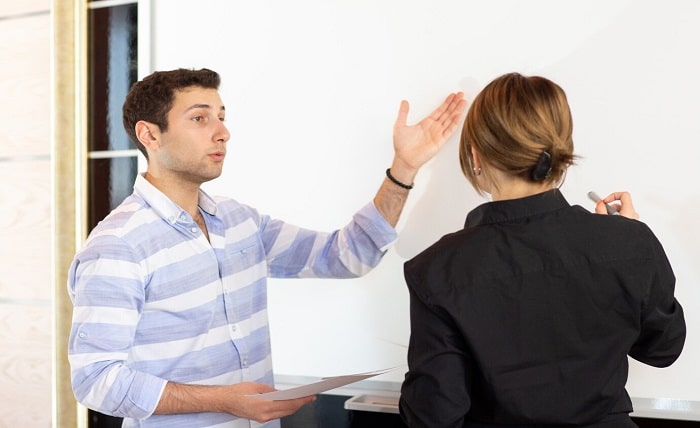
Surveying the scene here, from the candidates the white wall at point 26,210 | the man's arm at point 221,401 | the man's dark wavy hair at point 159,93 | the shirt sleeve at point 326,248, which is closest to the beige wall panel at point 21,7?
the white wall at point 26,210

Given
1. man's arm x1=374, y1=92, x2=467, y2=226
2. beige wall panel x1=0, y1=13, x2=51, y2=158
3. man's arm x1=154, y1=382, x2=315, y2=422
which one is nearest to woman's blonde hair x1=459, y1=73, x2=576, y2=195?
man's arm x1=374, y1=92, x2=467, y2=226

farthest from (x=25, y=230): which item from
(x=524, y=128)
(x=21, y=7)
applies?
(x=524, y=128)

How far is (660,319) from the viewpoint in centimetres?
114

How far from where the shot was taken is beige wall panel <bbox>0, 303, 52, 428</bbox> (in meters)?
2.27

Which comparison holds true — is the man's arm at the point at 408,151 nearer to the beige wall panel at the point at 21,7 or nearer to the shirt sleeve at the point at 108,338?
the shirt sleeve at the point at 108,338

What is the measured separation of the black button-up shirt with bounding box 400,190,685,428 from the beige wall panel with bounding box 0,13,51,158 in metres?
1.60

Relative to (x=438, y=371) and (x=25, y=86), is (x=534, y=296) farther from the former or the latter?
(x=25, y=86)

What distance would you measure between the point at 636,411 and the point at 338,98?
100 cm

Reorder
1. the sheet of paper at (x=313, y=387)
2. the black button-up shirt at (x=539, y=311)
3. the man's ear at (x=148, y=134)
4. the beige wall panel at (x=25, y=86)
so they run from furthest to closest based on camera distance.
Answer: the beige wall panel at (x=25, y=86) < the man's ear at (x=148, y=134) < the sheet of paper at (x=313, y=387) < the black button-up shirt at (x=539, y=311)

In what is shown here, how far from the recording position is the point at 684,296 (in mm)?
1500

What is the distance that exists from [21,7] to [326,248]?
1344mm

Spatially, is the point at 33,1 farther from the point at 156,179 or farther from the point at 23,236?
the point at 156,179

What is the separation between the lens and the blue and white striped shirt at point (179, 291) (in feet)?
4.50

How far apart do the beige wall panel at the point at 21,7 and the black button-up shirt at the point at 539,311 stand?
171cm
